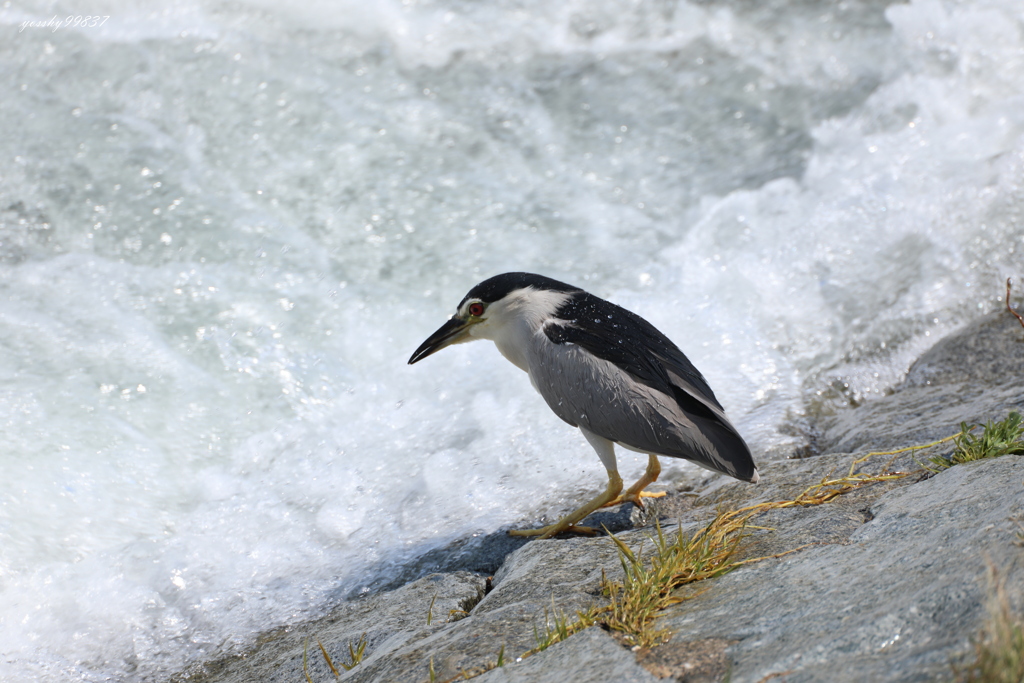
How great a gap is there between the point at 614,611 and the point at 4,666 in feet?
8.13

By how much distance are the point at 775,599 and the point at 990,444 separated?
117 centimetres

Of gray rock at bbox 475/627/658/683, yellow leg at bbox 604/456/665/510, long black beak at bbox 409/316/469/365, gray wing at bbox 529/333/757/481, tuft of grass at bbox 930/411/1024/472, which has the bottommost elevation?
tuft of grass at bbox 930/411/1024/472

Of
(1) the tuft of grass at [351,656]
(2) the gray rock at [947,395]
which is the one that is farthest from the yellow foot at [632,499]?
(1) the tuft of grass at [351,656]

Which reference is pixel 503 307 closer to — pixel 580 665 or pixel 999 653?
pixel 580 665

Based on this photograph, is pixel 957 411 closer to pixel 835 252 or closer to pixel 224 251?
pixel 835 252

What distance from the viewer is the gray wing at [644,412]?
2.93 meters

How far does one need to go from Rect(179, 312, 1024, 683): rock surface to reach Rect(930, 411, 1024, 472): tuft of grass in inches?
5.5

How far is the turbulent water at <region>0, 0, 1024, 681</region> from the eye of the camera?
379 cm

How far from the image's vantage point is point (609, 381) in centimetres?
311

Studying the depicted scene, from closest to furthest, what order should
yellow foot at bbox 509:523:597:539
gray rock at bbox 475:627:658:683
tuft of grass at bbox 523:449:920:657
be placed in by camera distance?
gray rock at bbox 475:627:658:683 → tuft of grass at bbox 523:449:920:657 → yellow foot at bbox 509:523:597:539

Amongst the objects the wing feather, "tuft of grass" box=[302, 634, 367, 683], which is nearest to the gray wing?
the wing feather

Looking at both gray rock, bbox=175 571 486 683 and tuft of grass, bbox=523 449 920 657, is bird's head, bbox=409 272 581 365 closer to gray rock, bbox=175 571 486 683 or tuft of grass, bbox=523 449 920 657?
gray rock, bbox=175 571 486 683

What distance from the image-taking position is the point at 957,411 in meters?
3.48

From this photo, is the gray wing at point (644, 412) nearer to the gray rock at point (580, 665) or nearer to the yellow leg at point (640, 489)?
the yellow leg at point (640, 489)
